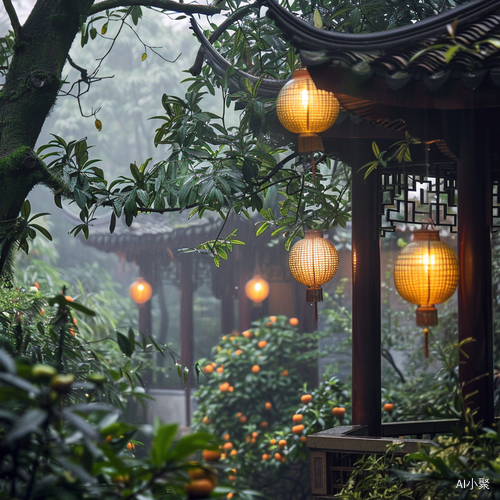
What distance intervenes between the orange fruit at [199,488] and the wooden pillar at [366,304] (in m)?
1.95

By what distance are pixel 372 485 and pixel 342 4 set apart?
6.49 feet

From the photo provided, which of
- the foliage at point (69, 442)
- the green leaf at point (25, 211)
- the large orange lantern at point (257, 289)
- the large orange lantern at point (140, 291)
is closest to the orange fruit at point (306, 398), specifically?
the green leaf at point (25, 211)

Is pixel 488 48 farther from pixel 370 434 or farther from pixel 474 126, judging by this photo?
pixel 370 434

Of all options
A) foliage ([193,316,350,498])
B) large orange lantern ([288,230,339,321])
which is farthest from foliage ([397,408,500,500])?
foliage ([193,316,350,498])

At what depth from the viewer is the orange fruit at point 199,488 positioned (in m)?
0.71

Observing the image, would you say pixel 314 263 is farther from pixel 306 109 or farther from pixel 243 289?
pixel 243 289

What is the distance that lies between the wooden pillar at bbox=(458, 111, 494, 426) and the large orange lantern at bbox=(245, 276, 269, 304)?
487cm

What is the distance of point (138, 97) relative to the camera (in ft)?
43.5

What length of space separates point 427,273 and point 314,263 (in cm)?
75

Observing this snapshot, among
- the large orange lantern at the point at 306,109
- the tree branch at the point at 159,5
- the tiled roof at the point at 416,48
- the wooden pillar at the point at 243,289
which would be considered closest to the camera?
the tiled roof at the point at 416,48

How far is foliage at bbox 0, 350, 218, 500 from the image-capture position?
648 mm

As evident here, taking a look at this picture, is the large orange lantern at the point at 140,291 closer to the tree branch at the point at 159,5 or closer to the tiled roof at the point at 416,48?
the tree branch at the point at 159,5

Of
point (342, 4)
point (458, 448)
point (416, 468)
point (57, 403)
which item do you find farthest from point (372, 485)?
point (342, 4)

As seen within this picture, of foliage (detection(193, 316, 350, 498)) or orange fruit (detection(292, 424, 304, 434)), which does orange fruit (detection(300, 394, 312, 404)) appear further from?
foliage (detection(193, 316, 350, 498))
